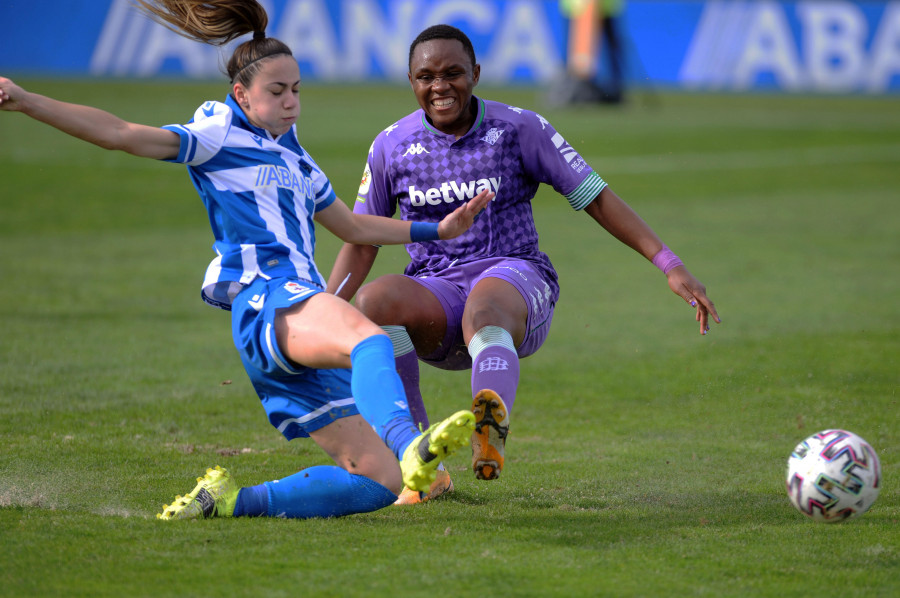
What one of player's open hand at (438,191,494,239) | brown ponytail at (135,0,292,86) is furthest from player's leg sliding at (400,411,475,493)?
brown ponytail at (135,0,292,86)

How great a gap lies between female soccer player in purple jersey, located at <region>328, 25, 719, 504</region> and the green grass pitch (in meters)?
0.71

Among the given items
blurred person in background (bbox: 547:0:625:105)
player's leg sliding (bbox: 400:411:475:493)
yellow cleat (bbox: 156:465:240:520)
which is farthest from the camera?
blurred person in background (bbox: 547:0:625:105)

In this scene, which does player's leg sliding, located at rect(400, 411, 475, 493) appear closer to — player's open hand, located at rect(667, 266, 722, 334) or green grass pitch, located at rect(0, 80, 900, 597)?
green grass pitch, located at rect(0, 80, 900, 597)

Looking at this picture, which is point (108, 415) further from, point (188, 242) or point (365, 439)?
point (188, 242)

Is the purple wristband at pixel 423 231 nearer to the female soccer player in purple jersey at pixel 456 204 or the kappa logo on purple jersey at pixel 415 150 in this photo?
the female soccer player in purple jersey at pixel 456 204

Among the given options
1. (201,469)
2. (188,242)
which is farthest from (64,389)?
(188,242)

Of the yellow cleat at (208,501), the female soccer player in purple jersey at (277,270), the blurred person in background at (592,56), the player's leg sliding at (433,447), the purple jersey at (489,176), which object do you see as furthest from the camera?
the blurred person in background at (592,56)

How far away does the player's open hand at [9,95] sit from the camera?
11.0 ft

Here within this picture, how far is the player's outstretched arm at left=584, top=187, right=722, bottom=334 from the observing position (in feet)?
14.7

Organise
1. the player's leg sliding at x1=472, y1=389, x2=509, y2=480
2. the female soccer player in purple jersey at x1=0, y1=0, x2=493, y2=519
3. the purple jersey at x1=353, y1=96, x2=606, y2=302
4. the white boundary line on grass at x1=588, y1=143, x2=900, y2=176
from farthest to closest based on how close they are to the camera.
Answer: the white boundary line on grass at x1=588, y1=143, x2=900, y2=176
the purple jersey at x1=353, y1=96, x2=606, y2=302
the player's leg sliding at x1=472, y1=389, x2=509, y2=480
the female soccer player in purple jersey at x1=0, y1=0, x2=493, y2=519

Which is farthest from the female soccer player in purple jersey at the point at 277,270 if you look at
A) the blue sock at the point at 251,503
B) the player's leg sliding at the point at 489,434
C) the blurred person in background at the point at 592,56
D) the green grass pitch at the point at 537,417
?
the blurred person in background at the point at 592,56

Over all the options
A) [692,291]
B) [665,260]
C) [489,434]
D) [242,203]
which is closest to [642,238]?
[665,260]

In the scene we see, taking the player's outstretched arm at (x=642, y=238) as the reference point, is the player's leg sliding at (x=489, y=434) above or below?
below

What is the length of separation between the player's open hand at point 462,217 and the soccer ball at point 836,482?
4.90 feet
